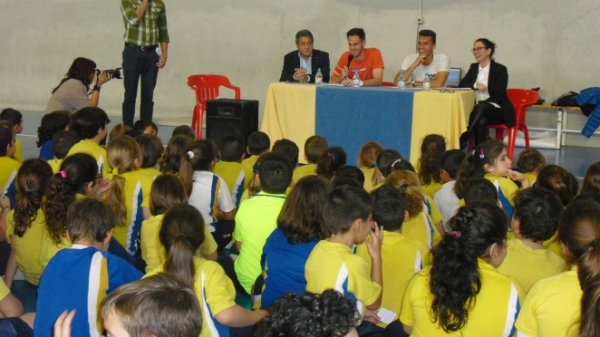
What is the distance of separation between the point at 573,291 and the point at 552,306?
0.24 feet

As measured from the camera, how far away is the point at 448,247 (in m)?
2.32

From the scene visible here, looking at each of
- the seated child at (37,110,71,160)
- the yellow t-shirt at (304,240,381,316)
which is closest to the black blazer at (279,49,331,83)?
the seated child at (37,110,71,160)

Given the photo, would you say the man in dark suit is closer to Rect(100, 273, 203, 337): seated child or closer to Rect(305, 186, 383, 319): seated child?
Rect(305, 186, 383, 319): seated child

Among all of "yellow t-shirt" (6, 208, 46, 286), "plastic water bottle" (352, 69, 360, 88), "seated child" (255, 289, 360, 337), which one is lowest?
"yellow t-shirt" (6, 208, 46, 286)

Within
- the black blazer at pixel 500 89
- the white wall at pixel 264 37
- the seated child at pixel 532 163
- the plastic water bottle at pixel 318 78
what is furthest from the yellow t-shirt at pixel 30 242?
the white wall at pixel 264 37

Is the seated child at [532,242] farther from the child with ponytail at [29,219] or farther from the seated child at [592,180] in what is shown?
the child with ponytail at [29,219]

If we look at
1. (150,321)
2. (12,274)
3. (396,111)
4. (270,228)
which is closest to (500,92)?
(396,111)

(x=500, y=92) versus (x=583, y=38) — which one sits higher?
(x=583, y=38)

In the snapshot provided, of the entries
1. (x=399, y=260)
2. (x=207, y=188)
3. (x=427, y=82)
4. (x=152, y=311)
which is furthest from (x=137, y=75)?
(x=152, y=311)

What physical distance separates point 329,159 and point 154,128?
1623 millimetres

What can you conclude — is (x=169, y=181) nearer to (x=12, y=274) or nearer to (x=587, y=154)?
(x=12, y=274)

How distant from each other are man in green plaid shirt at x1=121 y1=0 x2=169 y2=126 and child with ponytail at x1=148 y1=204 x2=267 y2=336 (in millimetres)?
4815

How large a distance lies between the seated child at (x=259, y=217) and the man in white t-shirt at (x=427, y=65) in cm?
373

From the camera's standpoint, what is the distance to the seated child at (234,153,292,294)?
3354 millimetres
